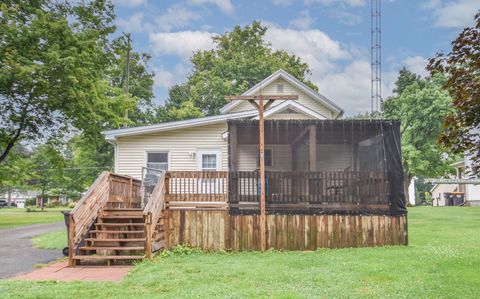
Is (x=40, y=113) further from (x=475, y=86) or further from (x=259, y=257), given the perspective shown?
(x=475, y=86)

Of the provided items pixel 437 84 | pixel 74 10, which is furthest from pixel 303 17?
pixel 74 10

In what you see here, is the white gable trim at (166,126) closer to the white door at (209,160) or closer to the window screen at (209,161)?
the white door at (209,160)

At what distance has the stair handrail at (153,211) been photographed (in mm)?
8188

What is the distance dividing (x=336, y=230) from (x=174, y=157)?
22.3 feet

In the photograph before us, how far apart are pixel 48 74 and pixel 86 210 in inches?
342

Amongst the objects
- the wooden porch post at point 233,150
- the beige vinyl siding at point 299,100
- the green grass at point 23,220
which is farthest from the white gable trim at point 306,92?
the green grass at point 23,220

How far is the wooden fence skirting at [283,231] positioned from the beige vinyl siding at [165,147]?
16.5ft

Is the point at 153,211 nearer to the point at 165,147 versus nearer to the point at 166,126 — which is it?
the point at 166,126

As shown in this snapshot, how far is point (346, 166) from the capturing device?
34.8ft

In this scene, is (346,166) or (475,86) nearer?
(475,86)

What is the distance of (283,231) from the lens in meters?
9.52

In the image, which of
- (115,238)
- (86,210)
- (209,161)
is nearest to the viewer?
(86,210)

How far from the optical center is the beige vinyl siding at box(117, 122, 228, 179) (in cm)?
1447

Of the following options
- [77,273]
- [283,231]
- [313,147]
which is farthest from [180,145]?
[77,273]
